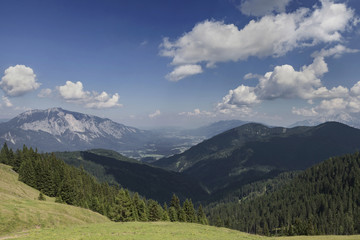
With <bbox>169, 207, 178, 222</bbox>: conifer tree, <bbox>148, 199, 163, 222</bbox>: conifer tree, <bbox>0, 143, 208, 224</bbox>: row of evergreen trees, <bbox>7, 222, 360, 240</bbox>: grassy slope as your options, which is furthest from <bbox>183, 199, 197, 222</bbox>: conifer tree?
<bbox>7, 222, 360, 240</bbox>: grassy slope

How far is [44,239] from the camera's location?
94.8ft

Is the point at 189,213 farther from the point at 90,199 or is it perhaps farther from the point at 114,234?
the point at 114,234

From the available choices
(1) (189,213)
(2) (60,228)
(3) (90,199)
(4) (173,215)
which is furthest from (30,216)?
(1) (189,213)

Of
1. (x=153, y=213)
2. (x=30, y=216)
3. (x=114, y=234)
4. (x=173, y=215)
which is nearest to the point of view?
(x=114, y=234)

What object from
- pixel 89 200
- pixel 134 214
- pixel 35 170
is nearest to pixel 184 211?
pixel 134 214

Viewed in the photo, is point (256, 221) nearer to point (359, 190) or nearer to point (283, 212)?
point (283, 212)

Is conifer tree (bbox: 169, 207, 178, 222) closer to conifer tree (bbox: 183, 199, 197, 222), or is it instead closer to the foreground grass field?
conifer tree (bbox: 183, 199, 197, 222)

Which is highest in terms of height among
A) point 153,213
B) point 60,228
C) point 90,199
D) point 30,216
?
point 30,216

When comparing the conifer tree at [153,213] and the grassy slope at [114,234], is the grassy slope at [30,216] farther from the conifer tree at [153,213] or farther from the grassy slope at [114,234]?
the conifer tree at [153,213]

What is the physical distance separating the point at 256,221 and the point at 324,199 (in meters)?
65.5

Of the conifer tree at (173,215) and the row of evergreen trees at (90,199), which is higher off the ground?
the row of evergreen trees at (90,199)

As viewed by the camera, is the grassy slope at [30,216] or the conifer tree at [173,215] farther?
the conifer tree at [173,215]

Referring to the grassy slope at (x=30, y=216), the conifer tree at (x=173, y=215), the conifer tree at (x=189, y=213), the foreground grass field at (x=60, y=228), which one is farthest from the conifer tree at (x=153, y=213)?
the foreground grass field at (x=60, y=228)

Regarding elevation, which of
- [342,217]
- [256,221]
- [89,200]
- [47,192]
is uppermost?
[47,192]
